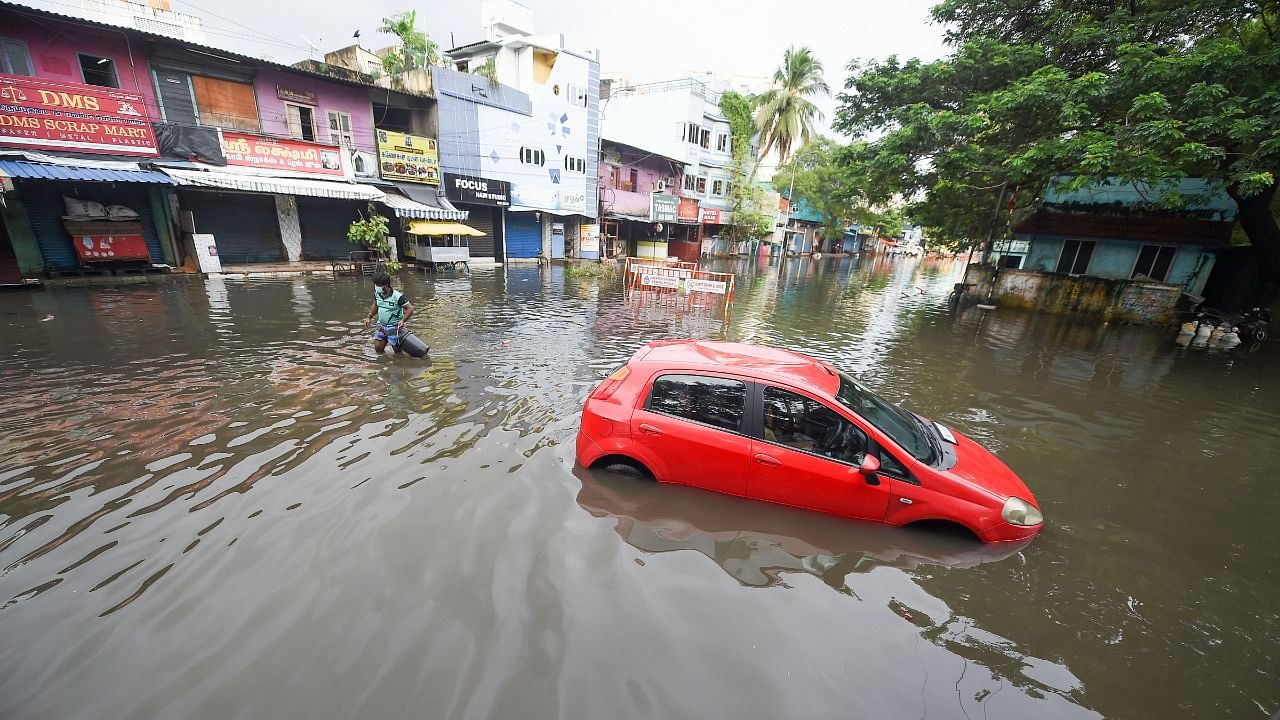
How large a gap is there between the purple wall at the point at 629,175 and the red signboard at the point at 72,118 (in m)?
22.2

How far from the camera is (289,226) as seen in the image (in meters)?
20.7

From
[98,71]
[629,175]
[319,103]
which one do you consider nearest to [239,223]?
[98,71]

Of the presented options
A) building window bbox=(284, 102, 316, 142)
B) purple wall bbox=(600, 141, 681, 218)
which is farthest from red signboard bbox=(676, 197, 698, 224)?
building window bbox=(284, 102, 316, 142)

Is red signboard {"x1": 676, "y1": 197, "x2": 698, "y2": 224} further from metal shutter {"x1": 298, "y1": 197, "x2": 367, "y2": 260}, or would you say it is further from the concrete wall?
metal shutter {"x1": 298, "y1": 197, "x2": 367, "y2": 260}

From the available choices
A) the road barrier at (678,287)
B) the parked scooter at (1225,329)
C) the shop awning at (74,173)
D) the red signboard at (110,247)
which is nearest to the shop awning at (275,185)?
the shop awning at (74,173)

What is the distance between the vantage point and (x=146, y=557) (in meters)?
3.64

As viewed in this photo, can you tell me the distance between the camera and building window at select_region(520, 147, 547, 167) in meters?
26.8

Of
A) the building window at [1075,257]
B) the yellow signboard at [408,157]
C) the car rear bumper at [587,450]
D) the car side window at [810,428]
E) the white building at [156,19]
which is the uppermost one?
the white building at [156,19]

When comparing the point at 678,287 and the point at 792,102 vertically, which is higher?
the point at 792,102

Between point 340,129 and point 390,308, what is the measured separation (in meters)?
17.7

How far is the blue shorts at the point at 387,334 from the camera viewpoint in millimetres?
8375

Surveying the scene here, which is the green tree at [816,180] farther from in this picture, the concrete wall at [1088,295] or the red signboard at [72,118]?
the red signboard at [72,118]

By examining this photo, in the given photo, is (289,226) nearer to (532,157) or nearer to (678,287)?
(532,157)

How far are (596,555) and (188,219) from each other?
22700 millimetres
